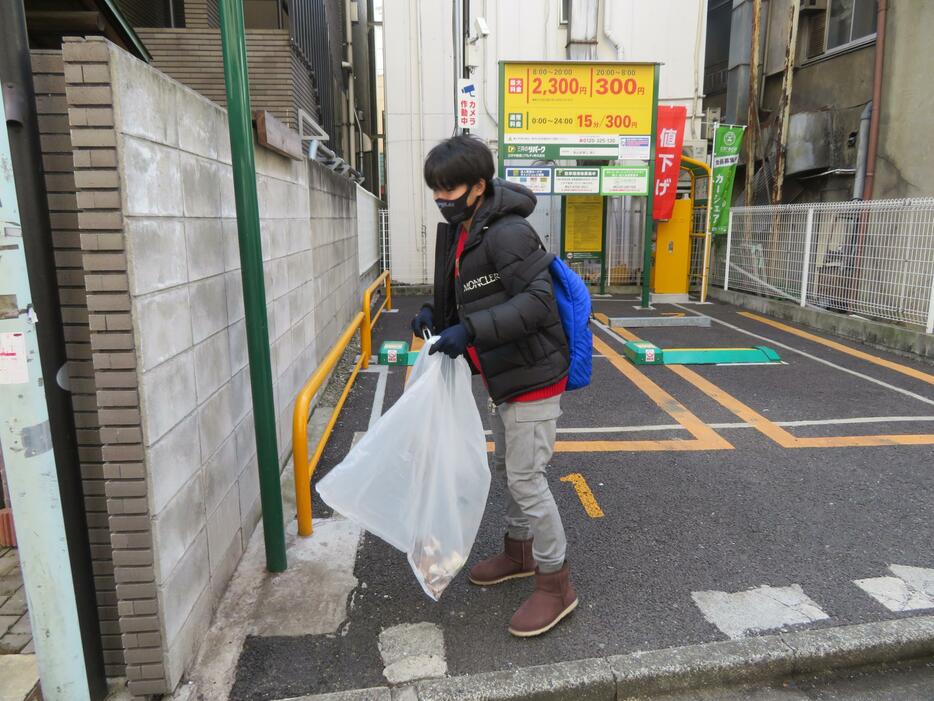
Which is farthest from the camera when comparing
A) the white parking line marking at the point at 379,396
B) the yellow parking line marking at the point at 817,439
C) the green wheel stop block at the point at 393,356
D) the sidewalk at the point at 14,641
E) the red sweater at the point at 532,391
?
the green wheel stop block at the point at 393,356

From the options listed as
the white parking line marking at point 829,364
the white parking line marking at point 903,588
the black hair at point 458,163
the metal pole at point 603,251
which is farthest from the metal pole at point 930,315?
the black hair at point 458,163

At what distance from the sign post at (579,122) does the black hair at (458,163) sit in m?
7.35

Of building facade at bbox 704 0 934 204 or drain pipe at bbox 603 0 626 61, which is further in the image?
drain pipe at bbox 603 0 626 61

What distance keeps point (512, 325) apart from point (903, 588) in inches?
85.6

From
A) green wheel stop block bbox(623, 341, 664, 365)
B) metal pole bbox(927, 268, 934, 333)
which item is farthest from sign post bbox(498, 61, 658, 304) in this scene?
metal pole bbox(927, 268, 934, 333)

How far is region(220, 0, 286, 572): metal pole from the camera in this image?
2.38 metres

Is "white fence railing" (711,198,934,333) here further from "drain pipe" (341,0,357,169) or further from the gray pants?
"drain pipe" (341,0,357,169)

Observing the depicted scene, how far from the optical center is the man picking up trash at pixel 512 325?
2.30m

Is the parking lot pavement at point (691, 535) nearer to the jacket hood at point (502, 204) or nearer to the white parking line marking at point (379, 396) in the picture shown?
the white parking line marking at point (379, 396)

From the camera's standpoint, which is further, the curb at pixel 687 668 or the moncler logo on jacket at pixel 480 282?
the moncler logo on jacket at pixel 480 282

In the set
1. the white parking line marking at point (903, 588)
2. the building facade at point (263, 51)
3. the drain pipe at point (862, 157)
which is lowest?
the white parking line marking at point (903, 588)

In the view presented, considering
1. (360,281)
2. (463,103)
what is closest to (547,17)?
(463,103)

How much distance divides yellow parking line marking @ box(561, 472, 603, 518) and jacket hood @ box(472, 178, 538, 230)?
1870 millimetres

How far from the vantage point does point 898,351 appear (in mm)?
7430
